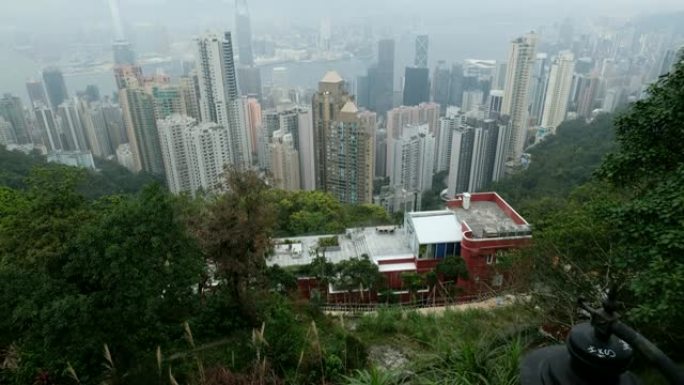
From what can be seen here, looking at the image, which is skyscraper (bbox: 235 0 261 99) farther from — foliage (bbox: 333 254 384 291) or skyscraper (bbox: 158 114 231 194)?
foliage (bbox: 333 254 384 291)

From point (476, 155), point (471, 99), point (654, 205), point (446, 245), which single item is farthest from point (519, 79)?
point (654, 205)

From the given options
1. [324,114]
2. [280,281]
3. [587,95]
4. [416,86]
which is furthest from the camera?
[416,86]

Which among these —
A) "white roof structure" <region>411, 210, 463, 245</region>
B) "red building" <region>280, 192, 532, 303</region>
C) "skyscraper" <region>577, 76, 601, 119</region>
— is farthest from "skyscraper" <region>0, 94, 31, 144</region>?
"skyscraper" <region>577, 76, 601, 119</region>

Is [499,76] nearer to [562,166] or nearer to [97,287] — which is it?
[562,166]

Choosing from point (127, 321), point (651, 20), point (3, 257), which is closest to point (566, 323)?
point (127, 321)

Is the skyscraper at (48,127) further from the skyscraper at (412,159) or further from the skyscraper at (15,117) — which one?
the skyscraper at (412,159)

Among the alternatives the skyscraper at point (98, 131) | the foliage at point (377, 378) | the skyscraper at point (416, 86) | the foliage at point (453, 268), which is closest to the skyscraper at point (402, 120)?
the skyscraper at point (416, 86)
